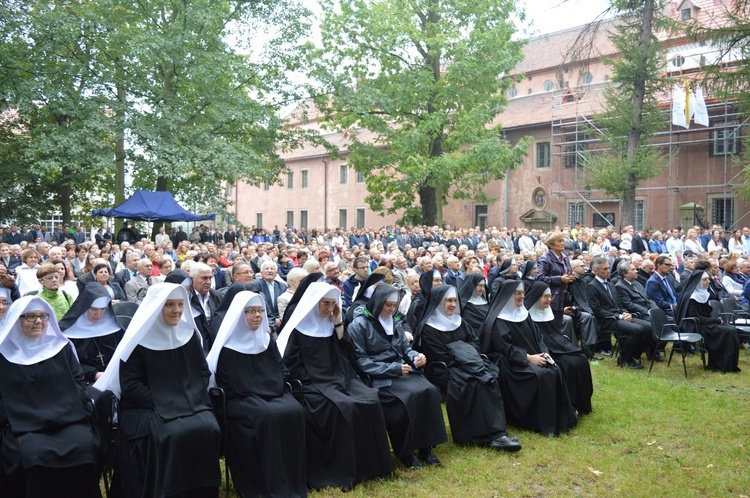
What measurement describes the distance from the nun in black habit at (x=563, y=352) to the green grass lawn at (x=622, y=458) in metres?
0.27

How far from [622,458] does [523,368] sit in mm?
1293

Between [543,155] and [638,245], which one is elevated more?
[543,155]

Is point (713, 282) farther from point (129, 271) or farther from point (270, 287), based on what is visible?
point (129, 271)

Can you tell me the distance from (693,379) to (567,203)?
25833mm

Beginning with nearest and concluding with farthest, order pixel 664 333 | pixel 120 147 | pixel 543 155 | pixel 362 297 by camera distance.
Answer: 1. pixel 362 297
2. pixel 664 333
3. pixel 120 147
4. pixel 543 155

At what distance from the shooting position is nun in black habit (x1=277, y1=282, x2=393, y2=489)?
536cm

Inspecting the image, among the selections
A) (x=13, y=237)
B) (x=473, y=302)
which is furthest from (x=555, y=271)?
(x=13, y=237)

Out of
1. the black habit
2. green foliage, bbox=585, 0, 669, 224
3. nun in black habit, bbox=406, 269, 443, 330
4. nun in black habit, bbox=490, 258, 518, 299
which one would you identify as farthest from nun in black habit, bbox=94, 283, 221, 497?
green foliage, bbox=585, 0, 669, 224

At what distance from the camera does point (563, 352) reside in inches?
292

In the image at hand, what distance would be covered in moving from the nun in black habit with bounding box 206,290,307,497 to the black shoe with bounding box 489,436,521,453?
195cm

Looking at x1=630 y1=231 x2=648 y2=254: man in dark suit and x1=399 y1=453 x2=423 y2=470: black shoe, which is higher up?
x1=630 y1=231 x2=648 y2=254: man in dark suit

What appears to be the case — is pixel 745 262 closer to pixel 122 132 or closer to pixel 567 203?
pixel 122 132

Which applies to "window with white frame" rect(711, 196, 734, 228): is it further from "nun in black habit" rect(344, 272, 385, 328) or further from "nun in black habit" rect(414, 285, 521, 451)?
"nun in black habit" rect(344, 272, 385, 328)

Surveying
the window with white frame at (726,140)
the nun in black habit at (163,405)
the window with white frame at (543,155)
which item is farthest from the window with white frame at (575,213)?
the nun in black habit at (163,405)
